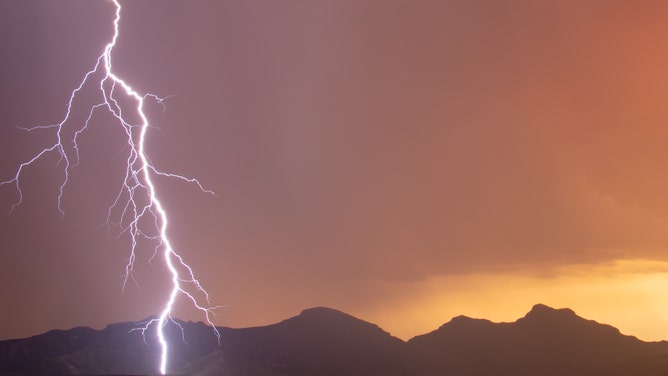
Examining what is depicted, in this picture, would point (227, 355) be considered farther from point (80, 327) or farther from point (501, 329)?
point (501, 329)

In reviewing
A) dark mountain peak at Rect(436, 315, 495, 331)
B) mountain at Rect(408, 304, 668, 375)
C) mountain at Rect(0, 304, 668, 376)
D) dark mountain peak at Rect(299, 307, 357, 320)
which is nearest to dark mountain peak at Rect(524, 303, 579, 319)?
mountain at Rect(408, 304, 668, 375)

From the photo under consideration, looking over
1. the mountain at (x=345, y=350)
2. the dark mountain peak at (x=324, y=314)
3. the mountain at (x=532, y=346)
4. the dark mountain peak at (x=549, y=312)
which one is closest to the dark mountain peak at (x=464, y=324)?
the mountain at (x=532, y=346)

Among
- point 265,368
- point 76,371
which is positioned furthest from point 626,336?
point 76,371

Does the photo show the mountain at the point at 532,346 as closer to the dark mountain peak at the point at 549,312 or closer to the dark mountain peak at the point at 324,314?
the dark mountain peak at the point at 549,312

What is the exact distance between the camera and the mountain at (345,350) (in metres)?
122

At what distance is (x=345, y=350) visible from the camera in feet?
466

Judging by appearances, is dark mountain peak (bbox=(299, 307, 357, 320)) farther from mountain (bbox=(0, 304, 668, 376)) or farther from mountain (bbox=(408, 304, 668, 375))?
mountain (bbox=(408, 304, 668, 375))

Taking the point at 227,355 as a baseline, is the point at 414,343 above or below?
above

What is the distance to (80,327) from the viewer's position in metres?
141

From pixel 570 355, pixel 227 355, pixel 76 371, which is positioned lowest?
pixel 76 371

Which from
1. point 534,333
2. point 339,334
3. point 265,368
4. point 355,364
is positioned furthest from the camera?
point 534,333

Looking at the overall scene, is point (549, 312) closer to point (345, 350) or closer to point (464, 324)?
point (464, 324)

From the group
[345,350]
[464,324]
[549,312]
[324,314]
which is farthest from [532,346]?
[324,314]

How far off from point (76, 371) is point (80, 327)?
1013 inches
